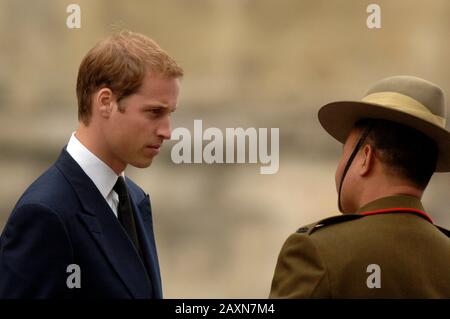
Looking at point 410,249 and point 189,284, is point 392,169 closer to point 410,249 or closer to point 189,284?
point 410,249

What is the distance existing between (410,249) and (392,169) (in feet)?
0.63

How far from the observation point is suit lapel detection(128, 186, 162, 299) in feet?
9.51

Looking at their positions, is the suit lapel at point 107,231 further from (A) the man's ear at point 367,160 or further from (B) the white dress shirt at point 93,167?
(A) the man's ear at point 367,160

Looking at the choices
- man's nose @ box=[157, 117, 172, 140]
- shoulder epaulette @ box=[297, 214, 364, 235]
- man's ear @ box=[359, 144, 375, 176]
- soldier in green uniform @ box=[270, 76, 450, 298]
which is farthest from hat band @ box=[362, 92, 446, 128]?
man's nose @ box=[157, 117, 172, 140]

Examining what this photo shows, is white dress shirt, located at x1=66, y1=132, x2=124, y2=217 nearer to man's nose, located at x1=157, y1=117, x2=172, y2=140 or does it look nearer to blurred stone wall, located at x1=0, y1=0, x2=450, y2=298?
man's nose, located at x1=157, y1=117, x2=172, y2=140

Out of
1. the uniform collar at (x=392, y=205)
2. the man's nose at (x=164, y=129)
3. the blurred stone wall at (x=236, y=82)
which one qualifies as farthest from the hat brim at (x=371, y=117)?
the blurred stone wall at (x=236, y=82)

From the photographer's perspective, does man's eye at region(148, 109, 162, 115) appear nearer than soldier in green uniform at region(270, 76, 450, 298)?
No

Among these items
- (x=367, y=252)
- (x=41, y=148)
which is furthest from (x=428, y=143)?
(x=41, y=148)

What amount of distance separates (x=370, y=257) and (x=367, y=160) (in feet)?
0.80

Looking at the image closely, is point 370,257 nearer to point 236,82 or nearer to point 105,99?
point 105,99

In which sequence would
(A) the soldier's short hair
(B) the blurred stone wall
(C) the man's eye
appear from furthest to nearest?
(B) the blurred stone wall → (C) the man's eye → (A) the soldier's short hair

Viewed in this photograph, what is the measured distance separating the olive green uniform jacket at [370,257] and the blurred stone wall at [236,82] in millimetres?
3808

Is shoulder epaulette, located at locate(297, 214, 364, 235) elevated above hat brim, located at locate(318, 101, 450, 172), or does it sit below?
below
